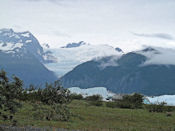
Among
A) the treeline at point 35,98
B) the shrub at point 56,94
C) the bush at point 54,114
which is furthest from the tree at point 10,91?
the shrub at point 56,94

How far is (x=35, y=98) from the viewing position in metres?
52.8

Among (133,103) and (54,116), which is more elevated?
(133,103)

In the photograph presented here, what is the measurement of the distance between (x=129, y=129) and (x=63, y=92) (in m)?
15.3

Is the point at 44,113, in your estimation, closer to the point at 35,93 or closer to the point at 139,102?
the point at 35,93

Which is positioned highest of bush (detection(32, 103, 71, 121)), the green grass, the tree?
the tree

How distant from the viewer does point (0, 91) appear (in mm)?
20562

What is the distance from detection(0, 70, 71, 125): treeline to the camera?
2078 centimetres

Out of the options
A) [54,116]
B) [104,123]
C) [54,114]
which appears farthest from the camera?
[54,114]

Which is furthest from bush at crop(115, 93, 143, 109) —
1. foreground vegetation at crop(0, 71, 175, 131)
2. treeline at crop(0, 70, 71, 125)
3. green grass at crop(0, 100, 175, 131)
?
green grass at crop(0, 100, 175, 131)

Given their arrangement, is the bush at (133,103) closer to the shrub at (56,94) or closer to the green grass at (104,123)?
the green grass at (104,123)

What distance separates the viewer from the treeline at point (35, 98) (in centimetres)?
2078

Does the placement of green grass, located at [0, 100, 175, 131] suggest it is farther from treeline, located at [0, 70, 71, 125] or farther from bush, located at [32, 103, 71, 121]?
treeline, located at [0, 70, 71, 125]

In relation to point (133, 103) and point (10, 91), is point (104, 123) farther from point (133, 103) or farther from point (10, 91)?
point (133, 103)

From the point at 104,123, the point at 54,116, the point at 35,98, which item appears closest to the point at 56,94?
the point at 54,116
